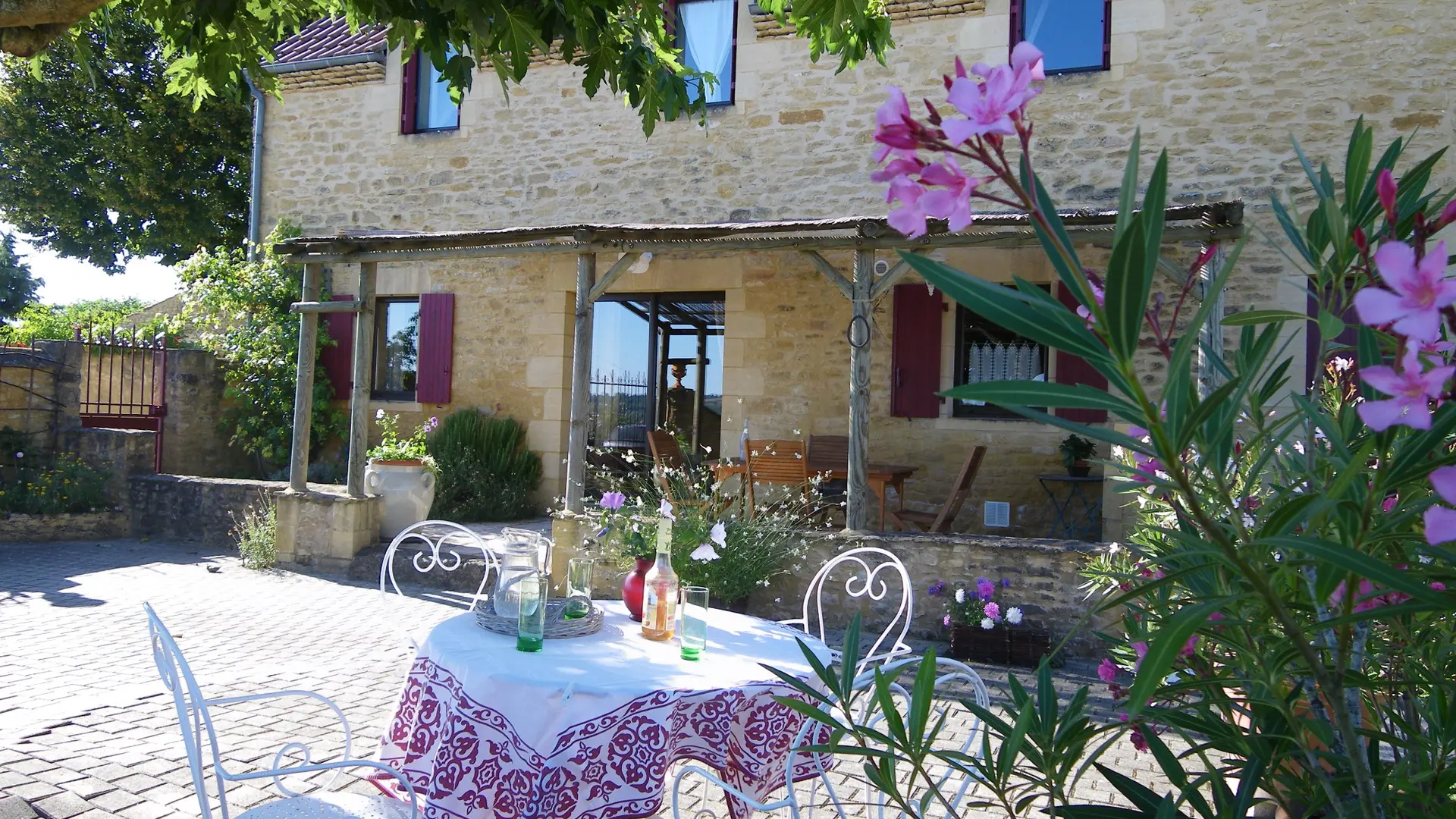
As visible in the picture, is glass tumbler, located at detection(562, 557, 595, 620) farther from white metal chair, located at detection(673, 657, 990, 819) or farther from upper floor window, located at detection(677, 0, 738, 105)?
upper floor window, located at detection(677, 0, 738, 105)

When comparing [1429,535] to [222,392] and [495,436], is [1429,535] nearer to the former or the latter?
[495,436]

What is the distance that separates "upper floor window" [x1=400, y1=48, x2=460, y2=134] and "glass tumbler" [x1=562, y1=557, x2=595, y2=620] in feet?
26.5

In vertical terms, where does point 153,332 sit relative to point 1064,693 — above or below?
above

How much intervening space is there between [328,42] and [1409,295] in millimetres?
11862

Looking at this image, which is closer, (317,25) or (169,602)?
(169,602)

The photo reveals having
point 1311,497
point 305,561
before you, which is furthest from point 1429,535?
point 305,561

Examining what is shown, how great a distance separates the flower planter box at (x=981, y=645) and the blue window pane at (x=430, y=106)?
737 centimetres

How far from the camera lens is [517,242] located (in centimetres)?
708

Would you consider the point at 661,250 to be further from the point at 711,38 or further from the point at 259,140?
the point at 259,140

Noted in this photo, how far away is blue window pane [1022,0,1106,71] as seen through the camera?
7.88 m

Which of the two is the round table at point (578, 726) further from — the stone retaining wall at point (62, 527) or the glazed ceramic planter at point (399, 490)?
the stone retaining wall at point (62, 527)

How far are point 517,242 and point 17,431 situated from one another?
18.7 feet

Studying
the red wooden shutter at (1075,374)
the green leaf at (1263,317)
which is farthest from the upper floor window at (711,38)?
the green leaf at (1263,317)

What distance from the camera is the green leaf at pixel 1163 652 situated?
0.66m
